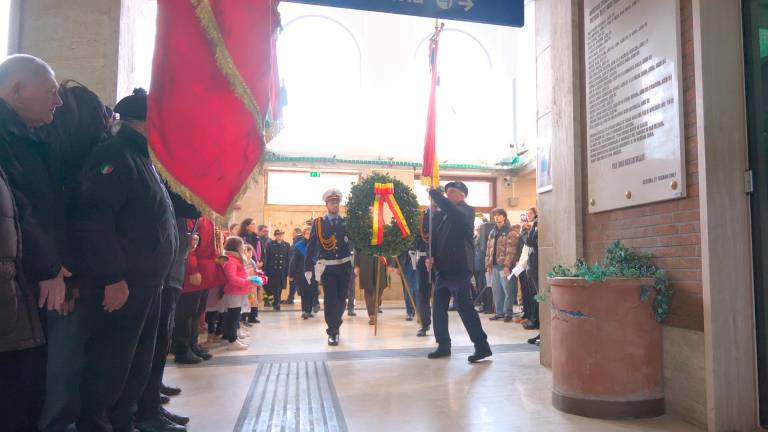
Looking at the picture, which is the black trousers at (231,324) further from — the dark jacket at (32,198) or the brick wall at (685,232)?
the brick wall at (685,232)

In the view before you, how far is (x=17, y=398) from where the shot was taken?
194 cm

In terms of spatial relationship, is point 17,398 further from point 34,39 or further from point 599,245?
point 599,245

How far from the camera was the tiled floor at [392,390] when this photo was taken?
3018 millimetres

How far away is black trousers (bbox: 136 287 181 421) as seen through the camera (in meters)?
2.87

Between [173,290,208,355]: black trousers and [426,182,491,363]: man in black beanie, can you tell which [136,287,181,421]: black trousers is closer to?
[173,290,208,355]: black trousers

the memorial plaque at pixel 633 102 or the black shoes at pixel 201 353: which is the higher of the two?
the memorial plaque at pixel 633 102

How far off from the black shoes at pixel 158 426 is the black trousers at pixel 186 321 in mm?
2017

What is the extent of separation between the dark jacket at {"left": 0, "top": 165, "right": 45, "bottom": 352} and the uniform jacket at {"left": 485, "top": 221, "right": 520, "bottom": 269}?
7.03m

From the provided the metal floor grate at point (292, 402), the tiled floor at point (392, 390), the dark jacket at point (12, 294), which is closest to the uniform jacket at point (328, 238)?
the tiled floor at point (392, 390)

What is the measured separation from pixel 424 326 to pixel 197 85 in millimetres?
4999

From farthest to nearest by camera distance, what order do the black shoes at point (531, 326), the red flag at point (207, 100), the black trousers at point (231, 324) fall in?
the black shoes at point (531, 326) < the black trousers at point (231, 324) < the red flag at point (207, 100)

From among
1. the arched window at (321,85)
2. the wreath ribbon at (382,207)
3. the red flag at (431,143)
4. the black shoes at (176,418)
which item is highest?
the arched window at (321,85)

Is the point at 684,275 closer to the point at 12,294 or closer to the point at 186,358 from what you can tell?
the point at 12,294

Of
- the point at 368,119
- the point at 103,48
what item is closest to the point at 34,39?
the point at 103,48
